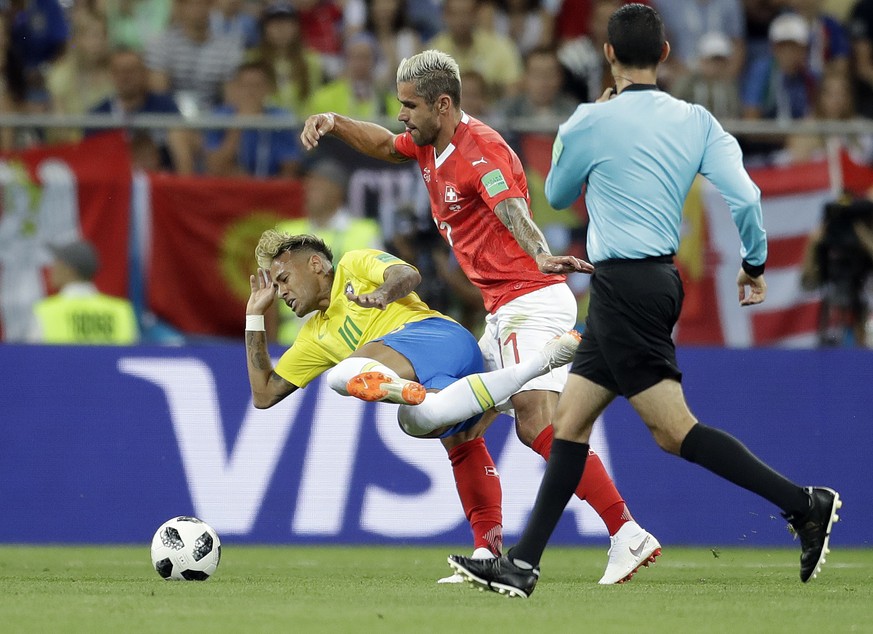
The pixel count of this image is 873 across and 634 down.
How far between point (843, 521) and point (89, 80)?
6869mm

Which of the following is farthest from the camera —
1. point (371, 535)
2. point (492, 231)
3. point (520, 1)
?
point (520, 1)

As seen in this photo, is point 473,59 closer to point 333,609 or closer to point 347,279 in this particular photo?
point 347,279

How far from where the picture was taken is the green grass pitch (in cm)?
511

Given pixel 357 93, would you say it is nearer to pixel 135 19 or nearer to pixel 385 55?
pixel 385 55

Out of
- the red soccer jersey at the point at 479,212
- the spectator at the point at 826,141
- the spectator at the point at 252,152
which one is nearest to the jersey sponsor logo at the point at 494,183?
the red soccer jersey at the point at 479,212

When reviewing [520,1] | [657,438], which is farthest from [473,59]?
[657,438]

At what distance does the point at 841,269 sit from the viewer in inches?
407

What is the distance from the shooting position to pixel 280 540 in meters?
9.86

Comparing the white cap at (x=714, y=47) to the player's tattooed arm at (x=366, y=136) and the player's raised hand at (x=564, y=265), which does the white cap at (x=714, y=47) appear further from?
the player's raised hand at (x=564, y=265)

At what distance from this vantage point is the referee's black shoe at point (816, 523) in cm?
593

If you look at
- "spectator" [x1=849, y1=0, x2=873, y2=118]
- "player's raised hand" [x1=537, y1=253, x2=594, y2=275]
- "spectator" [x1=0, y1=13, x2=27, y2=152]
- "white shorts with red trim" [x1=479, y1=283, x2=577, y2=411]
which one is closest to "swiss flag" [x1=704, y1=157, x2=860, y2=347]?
"spectator" [x1=849, y1=0, x2=873, y2=118]

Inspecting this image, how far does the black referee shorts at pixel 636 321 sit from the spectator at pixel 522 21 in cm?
781

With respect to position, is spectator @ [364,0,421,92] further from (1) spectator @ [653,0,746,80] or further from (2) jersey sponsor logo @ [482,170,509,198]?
(2) jersey sponsor logo @ [482,170,509,198]

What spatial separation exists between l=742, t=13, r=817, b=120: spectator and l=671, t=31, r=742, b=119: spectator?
0.25 m
